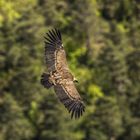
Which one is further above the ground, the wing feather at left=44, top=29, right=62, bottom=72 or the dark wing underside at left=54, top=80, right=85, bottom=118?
the wing feather at left=44, top=29, right=62, bottom=72

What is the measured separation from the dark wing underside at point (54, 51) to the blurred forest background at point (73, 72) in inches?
1283

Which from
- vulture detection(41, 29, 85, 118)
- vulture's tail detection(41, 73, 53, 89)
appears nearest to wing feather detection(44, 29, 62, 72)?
vulture detection(41, 29, 85, 118)

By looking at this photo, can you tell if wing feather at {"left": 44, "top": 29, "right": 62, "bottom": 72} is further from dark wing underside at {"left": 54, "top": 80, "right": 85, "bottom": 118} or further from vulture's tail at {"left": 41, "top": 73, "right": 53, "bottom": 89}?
dark wing underside at {"left": 54, "top": 80, "right": 85, "bottom": 118}

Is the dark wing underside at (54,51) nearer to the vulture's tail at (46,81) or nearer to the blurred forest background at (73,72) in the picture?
the vulture's tail at (46,81)

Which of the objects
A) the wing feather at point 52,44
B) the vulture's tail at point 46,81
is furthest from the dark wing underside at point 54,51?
the vulture's tail at point 46,81

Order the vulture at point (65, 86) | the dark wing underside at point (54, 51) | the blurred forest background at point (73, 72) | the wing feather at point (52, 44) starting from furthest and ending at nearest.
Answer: the blurred forest background at point (73, 72) < the wing feather at point (52, 44) < the dark wing underside at point (54, 51) < the vulture at point (65, 86)

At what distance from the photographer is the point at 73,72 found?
198 feet

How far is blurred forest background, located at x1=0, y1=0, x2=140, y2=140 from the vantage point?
56406mm

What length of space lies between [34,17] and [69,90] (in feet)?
134

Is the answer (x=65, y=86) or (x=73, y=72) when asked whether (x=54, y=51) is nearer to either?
(x=65, y=86)

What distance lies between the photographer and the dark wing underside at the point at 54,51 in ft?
65.1

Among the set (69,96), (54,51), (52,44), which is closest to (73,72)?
(52,44)

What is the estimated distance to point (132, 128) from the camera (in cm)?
5938

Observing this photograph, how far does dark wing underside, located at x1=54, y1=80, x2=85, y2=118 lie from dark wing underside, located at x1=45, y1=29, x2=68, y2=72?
2.15ft
